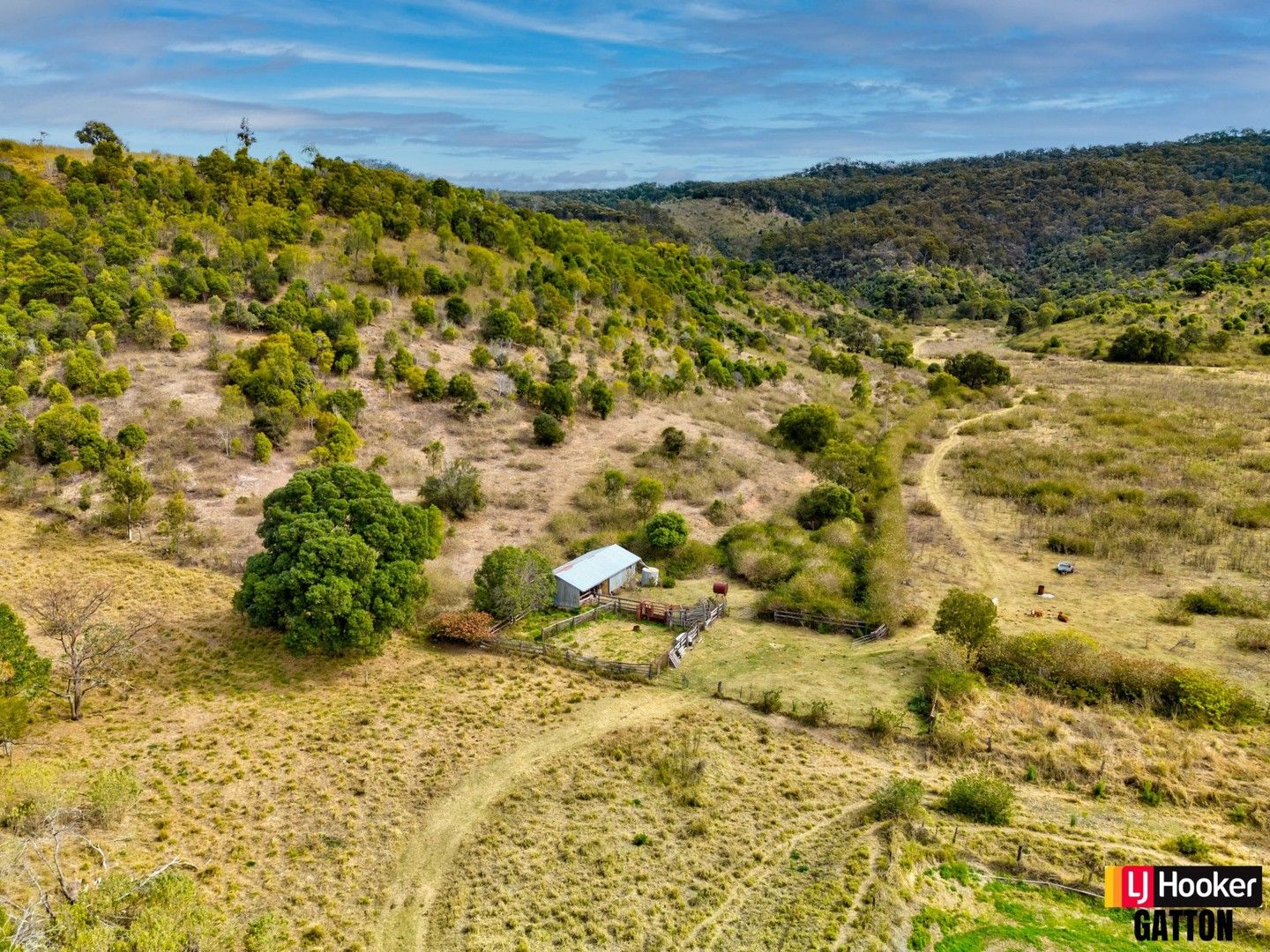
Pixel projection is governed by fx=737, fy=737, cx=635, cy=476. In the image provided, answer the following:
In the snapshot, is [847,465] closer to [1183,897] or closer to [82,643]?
[1183,897]

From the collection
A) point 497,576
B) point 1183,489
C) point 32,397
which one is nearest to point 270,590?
point 497,576

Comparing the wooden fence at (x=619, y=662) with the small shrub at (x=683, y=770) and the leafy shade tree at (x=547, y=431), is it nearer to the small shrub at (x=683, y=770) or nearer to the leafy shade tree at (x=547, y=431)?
the small shrub at (x=683, y=770)

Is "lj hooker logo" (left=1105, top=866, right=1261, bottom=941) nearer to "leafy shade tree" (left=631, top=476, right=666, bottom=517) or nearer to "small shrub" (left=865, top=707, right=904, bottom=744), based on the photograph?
"small shrub" (left=865, top=707, right=904, bottom=744)

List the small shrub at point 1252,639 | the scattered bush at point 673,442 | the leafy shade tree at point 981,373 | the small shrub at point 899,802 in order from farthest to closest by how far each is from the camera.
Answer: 1. the leafy shade tree at point 981,373
2. the scattered bush at point 673,442
3. the small shrub at point 1252,639
4. the small shrub at point 899,802

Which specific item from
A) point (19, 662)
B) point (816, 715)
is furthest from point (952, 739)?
point (19, 662)

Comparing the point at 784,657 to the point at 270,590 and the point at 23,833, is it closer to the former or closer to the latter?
the point at 270,590

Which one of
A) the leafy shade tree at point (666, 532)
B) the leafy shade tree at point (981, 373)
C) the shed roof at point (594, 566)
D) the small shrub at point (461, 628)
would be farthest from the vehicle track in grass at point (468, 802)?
the leafy shade tree at point (981, 373)
